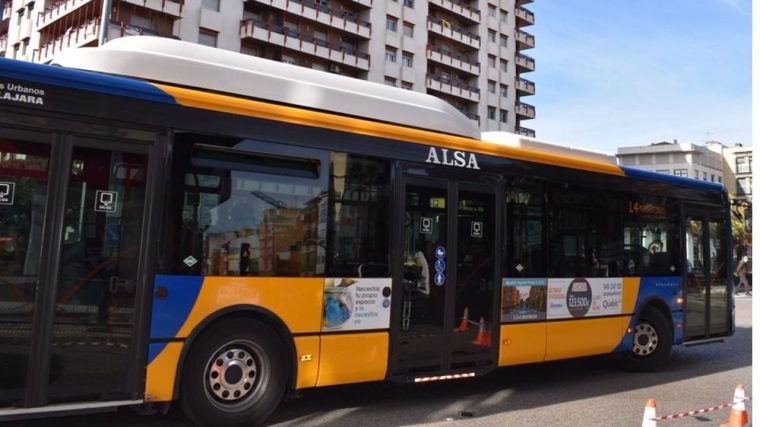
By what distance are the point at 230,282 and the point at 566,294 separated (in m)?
4.35

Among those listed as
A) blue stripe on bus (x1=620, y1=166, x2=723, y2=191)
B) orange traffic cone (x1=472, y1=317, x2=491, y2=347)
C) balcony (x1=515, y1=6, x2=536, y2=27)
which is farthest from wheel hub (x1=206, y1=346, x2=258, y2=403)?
balcony (x1=515, y1=6, x2=536, y2=27)

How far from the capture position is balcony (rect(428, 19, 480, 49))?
52669 mm

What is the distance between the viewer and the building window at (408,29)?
50281 mm

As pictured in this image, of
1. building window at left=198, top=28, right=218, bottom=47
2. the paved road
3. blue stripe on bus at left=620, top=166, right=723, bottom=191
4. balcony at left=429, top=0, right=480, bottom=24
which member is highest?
balcony at left=429, top=0, right=480, bottom=24

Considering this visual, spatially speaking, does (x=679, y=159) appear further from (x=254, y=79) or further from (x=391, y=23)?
(x=254, y=79)

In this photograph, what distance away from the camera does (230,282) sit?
16.4ft

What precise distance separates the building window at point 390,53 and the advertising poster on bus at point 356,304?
146 ft

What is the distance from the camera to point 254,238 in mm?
5145

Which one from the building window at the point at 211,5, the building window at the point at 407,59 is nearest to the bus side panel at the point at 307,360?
the building window at the point at 211,5

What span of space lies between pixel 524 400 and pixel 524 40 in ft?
200

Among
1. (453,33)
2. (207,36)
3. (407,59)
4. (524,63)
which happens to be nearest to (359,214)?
(207,36)

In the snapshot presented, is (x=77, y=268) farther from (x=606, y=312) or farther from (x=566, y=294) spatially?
(x=606, y=312)

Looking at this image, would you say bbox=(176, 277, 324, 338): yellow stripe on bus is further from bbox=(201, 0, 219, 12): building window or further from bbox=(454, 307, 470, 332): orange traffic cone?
bbox=(201, 0, 219, 12): building window

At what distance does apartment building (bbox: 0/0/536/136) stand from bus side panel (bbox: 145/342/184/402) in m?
25.5
